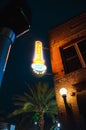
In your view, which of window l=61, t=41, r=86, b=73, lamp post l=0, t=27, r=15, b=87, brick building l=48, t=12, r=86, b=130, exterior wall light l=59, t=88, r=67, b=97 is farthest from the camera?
window l=61, t=41, r=86, b=73

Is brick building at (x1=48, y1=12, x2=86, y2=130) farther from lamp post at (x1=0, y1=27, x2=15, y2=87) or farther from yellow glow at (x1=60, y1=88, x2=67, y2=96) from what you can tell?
Result: lamp post at (x1=0, y1=27, x2=15, y2=87)

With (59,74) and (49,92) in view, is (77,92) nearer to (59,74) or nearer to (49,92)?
(59,74)

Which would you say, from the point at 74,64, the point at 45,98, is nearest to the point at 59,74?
the point at 74,64

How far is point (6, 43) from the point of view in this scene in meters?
3.60

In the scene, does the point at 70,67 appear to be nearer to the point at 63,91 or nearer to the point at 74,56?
the point at 74,56

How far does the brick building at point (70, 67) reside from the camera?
7508 millimetres

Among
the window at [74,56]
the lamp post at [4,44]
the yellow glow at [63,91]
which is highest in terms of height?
the window at [74,56]

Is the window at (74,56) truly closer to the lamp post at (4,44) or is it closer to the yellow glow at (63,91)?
the yellow glow at (63,91)

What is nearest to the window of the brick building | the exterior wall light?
the brick building

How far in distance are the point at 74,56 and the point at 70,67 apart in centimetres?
73

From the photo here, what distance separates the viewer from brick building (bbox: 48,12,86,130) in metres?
7.51

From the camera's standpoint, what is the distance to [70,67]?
929 centimetres

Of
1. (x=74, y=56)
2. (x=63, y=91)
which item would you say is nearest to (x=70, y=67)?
(x=74, y=56)

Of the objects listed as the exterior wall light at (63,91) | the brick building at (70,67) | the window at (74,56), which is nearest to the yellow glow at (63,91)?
the exterior wall light at (63,91)
